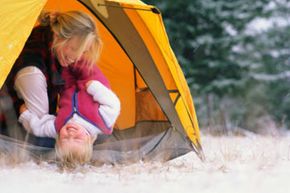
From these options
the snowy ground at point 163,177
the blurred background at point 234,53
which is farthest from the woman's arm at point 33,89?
the blurred background at point 234,53

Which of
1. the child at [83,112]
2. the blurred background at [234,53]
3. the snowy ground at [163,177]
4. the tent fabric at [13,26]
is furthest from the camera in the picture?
the blurred background at [234,53]

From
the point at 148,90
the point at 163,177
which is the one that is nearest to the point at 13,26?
the point at 163,177

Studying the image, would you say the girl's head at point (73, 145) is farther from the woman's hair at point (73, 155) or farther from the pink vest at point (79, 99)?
the pink vest at point (79, 99)

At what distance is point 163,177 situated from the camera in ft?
9.27

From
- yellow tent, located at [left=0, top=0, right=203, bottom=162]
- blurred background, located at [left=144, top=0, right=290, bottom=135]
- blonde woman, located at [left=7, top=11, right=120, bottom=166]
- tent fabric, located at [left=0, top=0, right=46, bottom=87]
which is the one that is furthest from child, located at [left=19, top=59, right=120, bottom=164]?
blurred background, located at [left=144, top=0, right=290, bottom=135]

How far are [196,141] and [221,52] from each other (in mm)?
7023

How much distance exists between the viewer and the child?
338 cm

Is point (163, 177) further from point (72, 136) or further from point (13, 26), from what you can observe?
point (13, 26)

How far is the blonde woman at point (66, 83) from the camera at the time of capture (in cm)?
345

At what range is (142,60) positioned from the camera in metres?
4.01

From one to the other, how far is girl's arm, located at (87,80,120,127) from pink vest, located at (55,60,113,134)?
25 millimetres

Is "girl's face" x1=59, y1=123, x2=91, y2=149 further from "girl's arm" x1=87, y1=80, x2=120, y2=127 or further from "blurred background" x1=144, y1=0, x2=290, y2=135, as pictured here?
"blurred background" x1=144, y1=0, x2=290, y2=135

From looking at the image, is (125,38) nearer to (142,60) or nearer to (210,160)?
(142,60)

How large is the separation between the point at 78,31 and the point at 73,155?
762 mm
